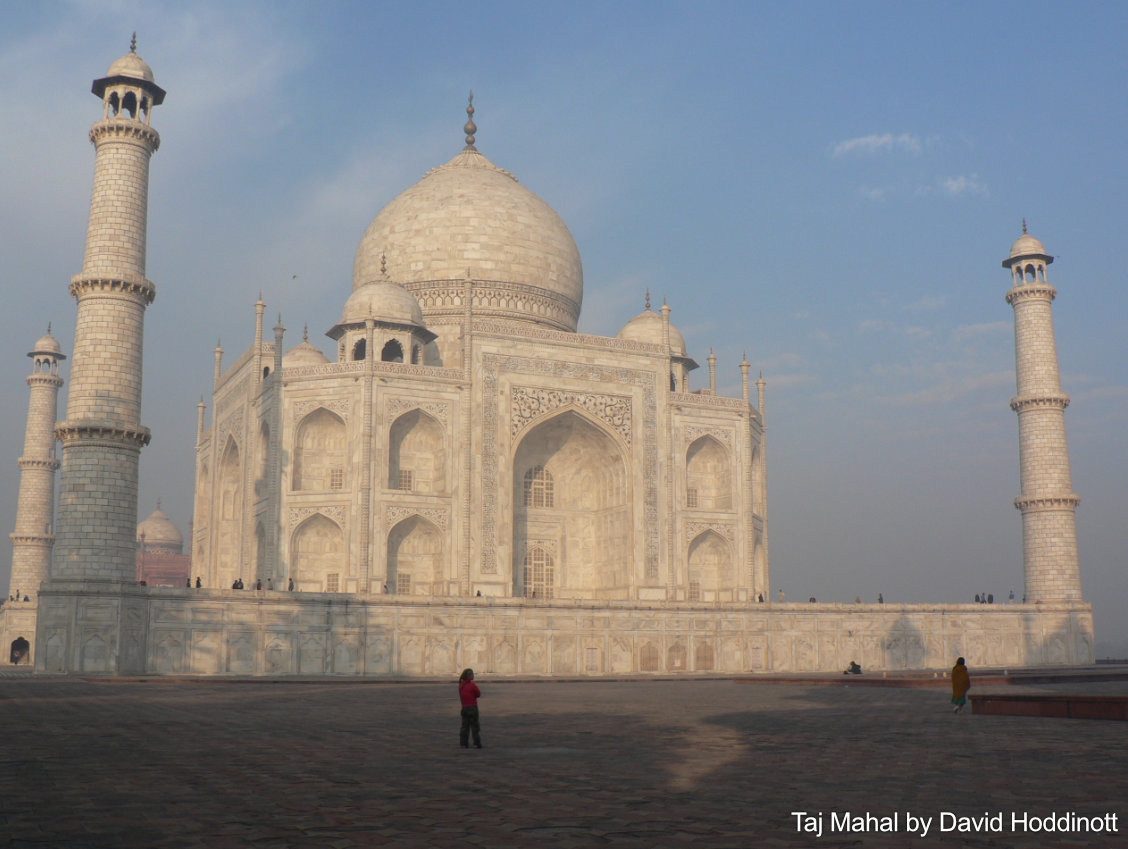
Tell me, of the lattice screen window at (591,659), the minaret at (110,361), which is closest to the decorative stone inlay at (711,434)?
the lattice screen window at (591,659)

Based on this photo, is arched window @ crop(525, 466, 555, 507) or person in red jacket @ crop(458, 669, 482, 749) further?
arched window @ crop(525, 466, 555, 507)

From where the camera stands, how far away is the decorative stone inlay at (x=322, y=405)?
2988 cm

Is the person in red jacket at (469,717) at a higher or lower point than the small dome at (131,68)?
lower

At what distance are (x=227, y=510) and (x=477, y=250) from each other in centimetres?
1134

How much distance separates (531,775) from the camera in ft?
23.2

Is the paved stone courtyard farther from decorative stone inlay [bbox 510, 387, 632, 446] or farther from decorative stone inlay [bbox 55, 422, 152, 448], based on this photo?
decorative stone inlay [bbox 510, 387, 632, 446]

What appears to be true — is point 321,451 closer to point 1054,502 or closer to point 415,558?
point 415,558

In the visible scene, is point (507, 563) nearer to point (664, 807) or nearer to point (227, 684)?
point (227, 684)

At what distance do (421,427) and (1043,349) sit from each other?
718 inches

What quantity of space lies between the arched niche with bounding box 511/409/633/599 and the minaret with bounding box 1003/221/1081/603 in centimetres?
1153

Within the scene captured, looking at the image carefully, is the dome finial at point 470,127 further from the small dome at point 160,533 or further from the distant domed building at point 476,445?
the small dome at point 160,533

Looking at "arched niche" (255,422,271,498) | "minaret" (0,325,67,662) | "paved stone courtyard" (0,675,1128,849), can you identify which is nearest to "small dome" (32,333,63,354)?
"minaret" (0,325,67,662)

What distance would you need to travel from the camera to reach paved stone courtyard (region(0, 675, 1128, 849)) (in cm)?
510

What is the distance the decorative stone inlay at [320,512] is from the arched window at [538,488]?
6.57 m
